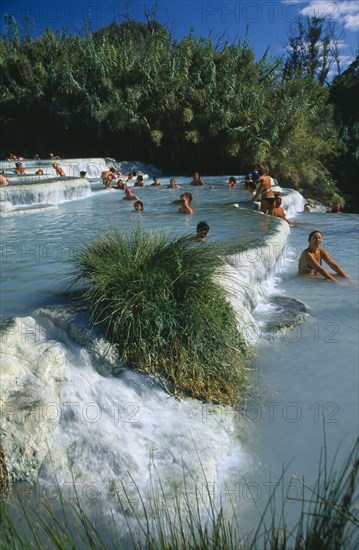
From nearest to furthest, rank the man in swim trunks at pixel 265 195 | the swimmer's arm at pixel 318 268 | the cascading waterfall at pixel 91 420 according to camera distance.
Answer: the cascading waterfall at pixel 91 420, the swimmer's arm at pixel 318 268, the man in swim trunks at pixel 265 195

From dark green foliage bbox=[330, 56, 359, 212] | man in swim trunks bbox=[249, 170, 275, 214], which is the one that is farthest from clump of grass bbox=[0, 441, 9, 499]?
dark green foliage bbox=[330, 56, 359, 212]

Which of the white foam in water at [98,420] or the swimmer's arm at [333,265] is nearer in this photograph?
the white foam in water at [98,420]

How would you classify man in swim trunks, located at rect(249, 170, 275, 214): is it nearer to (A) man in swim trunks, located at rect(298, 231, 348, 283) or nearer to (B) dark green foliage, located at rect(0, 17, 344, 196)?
(A) man in swim trunks, located at rect(298, 231, 348, 283)

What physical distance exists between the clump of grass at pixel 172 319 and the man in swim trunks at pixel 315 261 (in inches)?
131

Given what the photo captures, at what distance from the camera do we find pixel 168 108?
24.6 meters

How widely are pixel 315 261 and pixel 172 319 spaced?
4.04 meters

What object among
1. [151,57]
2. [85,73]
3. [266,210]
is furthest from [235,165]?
[266,210]

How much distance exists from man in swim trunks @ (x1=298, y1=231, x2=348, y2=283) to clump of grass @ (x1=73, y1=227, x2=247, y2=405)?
3.34m

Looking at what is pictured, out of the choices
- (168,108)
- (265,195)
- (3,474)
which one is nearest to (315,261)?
(265,195)

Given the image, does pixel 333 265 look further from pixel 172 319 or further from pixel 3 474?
pixel 3 474

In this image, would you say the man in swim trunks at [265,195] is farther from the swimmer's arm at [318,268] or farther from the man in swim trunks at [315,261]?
the swimmer's arm at [318,268]

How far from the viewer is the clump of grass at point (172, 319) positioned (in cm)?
409

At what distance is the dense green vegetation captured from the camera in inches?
918

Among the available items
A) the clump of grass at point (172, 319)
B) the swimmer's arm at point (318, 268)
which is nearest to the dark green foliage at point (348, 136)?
the swimmer's arm at point (318, 268)
